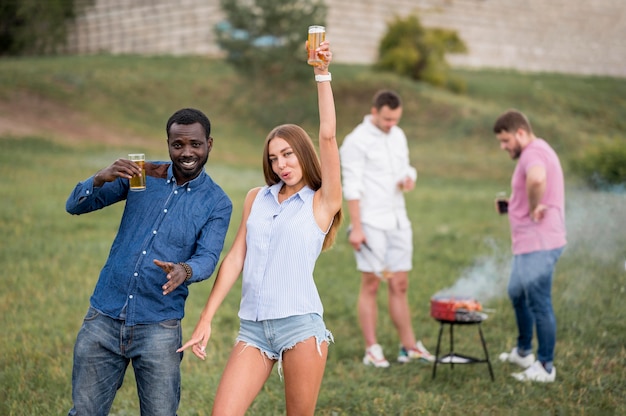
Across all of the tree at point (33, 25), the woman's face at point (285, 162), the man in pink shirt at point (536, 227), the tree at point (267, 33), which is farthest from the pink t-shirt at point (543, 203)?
the tree at point (33, 25)

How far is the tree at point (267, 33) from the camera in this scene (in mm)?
30016

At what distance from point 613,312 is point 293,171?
209 inches

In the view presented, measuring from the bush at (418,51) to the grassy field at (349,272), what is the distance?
6.35 metres

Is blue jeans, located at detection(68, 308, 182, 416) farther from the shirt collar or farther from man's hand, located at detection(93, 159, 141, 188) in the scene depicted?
the shirt collar

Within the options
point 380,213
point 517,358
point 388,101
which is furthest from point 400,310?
point 388,101

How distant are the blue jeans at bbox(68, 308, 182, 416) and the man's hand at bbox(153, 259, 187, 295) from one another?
1.15 feet

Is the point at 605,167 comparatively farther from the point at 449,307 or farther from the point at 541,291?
the point at 449,307

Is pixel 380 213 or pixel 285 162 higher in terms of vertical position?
pixel 285 162

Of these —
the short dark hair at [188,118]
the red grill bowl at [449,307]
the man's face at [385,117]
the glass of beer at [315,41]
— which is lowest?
the red grill bowl at [449,307]

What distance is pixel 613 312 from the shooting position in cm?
803

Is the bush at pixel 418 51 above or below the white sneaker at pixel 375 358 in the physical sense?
above

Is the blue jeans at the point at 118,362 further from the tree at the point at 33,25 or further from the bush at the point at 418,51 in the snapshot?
the tree at the point at 33,25

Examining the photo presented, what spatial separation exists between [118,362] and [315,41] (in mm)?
1822

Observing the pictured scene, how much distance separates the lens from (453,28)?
46.5 meters
